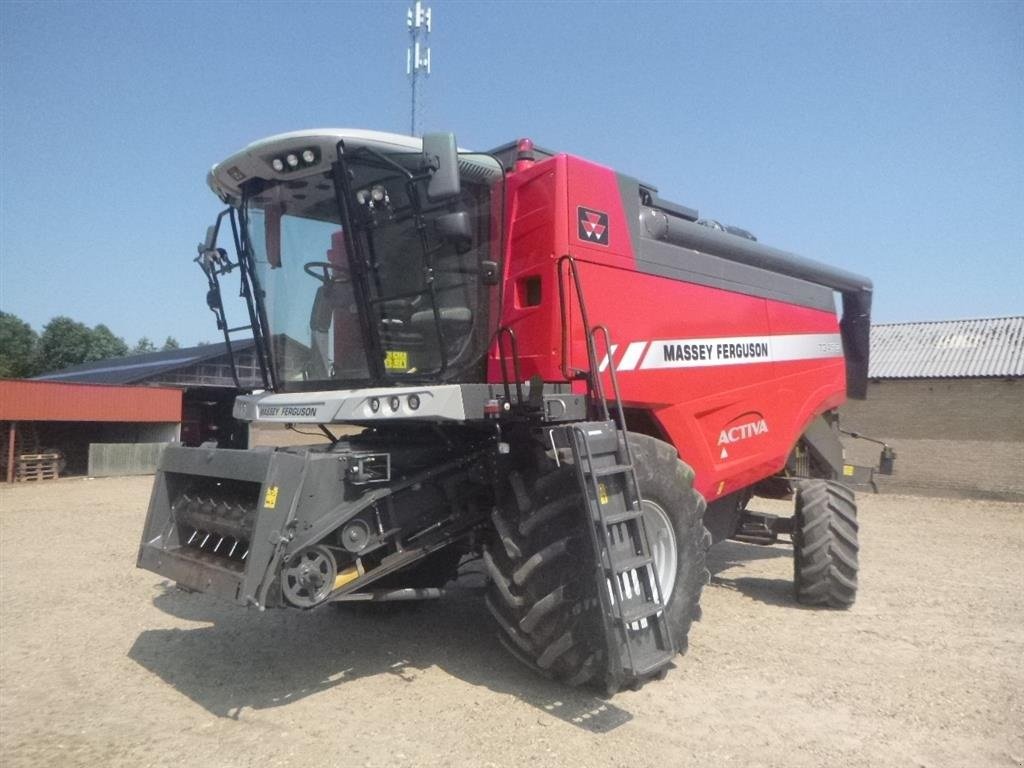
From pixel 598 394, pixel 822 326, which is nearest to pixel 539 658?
pixel 598 394

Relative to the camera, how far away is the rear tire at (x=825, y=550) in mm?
6012

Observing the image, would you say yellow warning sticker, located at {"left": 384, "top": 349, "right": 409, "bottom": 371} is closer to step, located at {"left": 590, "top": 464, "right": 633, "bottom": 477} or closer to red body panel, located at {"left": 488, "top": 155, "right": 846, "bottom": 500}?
red body panel, located at {"left": 488, "top": 155, "right": 846, "bottom": 500}

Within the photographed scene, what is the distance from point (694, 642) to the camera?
508cm

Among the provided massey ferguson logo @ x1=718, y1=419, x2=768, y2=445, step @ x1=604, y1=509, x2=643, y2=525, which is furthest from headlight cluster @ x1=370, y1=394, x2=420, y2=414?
massey ferguson logo @ x1=718, y1=419, x2=768, y2=445

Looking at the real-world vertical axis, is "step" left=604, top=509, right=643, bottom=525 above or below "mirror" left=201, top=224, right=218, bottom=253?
below

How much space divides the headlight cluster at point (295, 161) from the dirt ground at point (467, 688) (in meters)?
2.96

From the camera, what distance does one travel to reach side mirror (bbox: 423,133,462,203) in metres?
3.80

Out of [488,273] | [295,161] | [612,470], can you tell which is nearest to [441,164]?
[488,273]

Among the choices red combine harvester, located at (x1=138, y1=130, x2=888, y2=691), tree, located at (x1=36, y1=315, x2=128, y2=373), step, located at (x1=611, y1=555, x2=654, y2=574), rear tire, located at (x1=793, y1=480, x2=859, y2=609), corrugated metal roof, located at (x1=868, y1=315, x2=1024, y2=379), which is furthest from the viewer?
tree, located at (x1=36, y1=315, x2=128, y2=373)

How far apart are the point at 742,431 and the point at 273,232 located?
373 cm

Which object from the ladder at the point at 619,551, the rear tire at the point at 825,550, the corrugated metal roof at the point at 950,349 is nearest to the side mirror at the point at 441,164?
the ladder at the point at 619,551

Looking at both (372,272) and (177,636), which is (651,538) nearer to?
(372,272)

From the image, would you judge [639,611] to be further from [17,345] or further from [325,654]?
[17,345]

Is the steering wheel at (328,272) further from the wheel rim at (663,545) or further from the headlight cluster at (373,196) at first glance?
the wheel rim at (663,545)
